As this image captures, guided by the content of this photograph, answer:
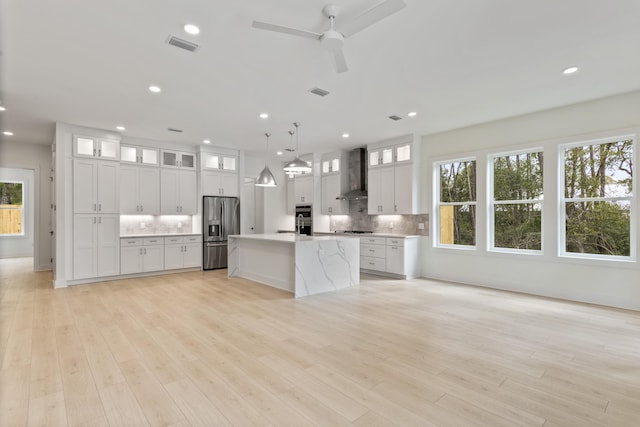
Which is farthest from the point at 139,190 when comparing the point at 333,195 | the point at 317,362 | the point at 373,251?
the point at 317,362

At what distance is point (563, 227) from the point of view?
4.91m

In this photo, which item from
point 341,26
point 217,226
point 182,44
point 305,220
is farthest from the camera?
point 305,220

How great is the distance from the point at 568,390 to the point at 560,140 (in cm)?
399

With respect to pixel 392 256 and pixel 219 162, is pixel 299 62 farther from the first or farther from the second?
pixel 219 162

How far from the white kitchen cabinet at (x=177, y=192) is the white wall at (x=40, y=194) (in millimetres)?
2907

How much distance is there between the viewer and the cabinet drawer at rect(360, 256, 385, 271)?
265 inches

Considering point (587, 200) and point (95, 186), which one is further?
point (95, 186)

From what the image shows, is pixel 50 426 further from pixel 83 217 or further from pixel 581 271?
pixel 581 271

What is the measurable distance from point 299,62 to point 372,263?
15.1 feet

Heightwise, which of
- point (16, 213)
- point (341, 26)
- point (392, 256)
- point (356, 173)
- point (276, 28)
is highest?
point (341, 26)

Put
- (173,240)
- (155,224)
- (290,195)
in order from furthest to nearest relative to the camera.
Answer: (290,195), (155,224), (173,240)

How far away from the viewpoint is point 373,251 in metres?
6.89

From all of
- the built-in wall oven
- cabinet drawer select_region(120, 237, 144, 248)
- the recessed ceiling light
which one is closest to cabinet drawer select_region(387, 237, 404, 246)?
the built-in wall oven

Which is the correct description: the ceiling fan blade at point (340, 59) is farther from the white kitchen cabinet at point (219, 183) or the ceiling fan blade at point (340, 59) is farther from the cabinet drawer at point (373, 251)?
the white kitchen cabinet at point (219, 183)
